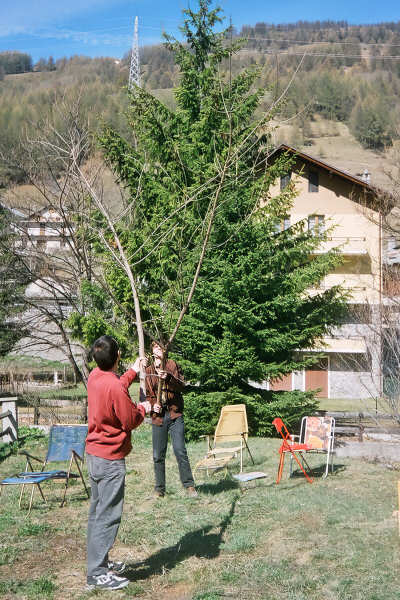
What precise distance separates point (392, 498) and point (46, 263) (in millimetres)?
14105

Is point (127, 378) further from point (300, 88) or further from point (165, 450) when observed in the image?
point (300, 88)

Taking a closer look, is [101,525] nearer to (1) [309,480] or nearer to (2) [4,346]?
(1) [309,480]

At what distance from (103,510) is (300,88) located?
717 inches

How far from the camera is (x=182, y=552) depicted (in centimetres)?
555

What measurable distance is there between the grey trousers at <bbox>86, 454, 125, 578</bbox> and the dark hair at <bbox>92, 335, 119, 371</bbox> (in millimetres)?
684

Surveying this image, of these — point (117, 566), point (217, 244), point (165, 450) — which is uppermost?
point (217, 244)

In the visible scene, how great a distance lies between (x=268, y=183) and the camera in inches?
580

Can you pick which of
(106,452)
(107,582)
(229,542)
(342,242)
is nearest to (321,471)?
(229,542)

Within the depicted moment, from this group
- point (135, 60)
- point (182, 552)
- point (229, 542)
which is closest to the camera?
point (182, 552)

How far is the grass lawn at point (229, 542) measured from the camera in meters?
4.69

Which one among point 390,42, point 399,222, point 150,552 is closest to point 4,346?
point 399,222

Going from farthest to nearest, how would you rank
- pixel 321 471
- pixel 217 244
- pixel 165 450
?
pixel 217 244, pixel 321 471, pixel 165 450

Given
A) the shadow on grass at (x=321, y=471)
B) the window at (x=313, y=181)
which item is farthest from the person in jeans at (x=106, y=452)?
the window at (x=313, y=181)

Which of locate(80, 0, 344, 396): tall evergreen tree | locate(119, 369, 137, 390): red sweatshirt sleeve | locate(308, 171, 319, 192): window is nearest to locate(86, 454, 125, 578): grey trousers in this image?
locate(119, 369, 137, 390): red sweatshirt sleeve
